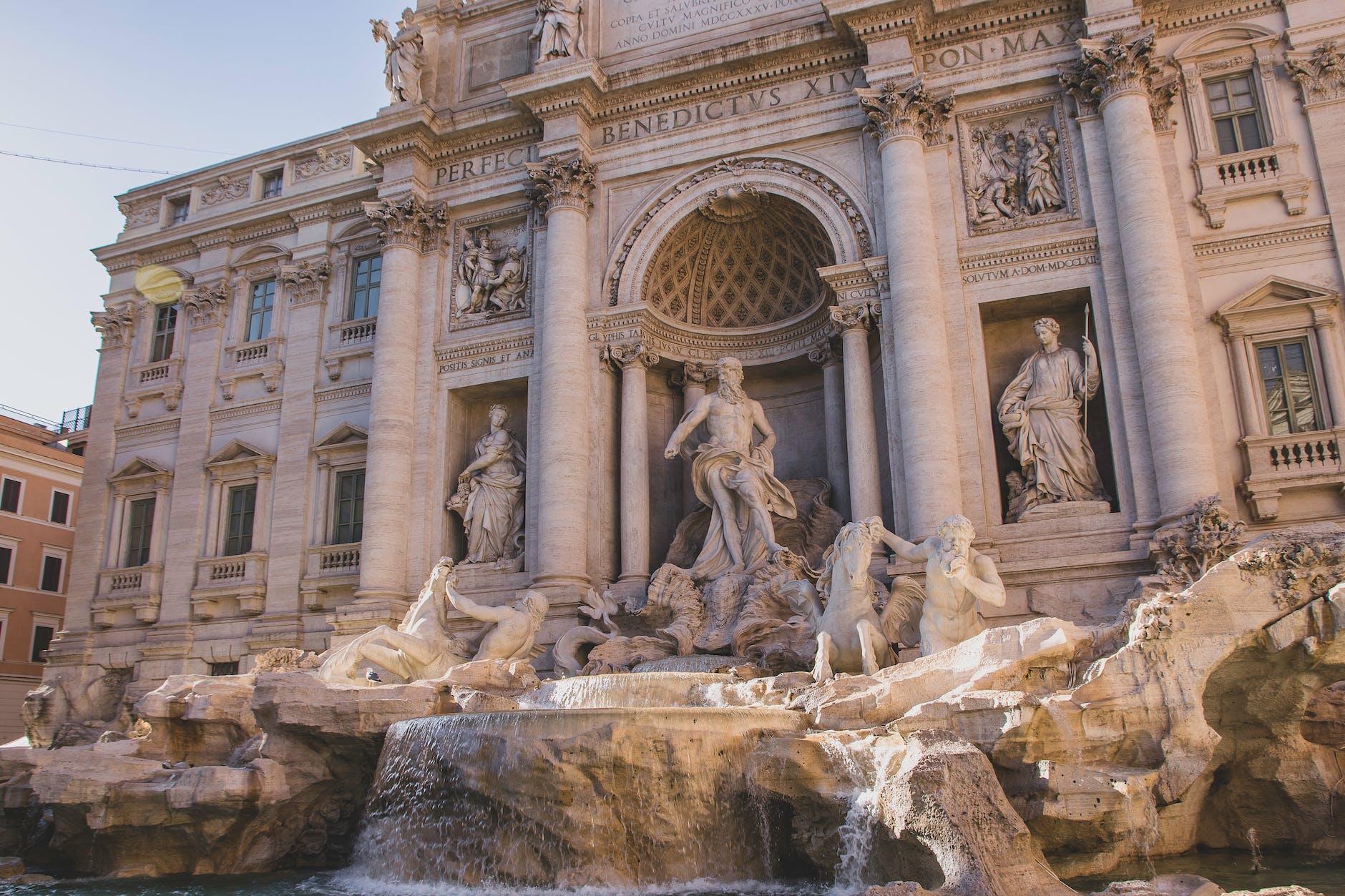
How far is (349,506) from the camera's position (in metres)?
20.7

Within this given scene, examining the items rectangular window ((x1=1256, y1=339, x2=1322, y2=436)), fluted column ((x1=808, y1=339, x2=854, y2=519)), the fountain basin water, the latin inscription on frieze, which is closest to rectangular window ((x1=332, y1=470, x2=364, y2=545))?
fluted column ((x1=808, y1=339, x2=854, y2=519))

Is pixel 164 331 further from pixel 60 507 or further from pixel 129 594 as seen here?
pixel 60 507

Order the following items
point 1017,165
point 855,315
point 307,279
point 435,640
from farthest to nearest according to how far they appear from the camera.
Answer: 1. point 307,279
2. point 1017,165
3. point 855,315
4. point 435,640

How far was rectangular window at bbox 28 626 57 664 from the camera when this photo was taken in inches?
1244

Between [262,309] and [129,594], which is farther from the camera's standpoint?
[262,309]

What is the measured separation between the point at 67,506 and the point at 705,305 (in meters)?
25.4

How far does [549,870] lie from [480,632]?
787cm

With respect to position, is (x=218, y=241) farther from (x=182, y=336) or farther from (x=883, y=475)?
(x=883, y=475)

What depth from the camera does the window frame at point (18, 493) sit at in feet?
105

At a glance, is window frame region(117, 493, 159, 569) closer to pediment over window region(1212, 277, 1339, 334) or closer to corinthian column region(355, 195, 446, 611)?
corinthian column region(355, 195, 446, 611)

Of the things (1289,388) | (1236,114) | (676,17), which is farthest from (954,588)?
(676,17)

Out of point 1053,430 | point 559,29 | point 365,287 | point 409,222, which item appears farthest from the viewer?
point 365,287

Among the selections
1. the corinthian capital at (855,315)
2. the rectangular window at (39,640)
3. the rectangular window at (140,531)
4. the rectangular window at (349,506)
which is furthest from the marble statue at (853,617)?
the rectangular window at (39,640)

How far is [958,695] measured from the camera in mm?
9461
